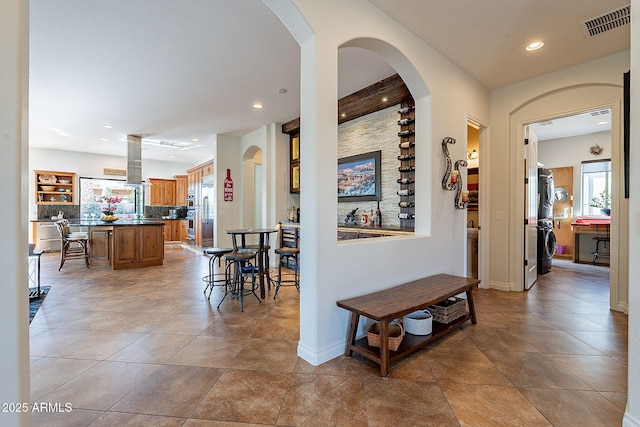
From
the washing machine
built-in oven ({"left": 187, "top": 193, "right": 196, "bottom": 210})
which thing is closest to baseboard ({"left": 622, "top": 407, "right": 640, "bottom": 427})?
the washing machine

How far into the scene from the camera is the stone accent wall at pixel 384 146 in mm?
4012

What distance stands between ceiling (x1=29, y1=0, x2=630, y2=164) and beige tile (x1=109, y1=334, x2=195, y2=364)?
111 inches

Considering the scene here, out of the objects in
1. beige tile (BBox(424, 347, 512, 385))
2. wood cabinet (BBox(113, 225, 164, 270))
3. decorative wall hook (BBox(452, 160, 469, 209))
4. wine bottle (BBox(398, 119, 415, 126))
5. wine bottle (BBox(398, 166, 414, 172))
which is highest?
wine bottle (BBox(398, 119, 415, 126))

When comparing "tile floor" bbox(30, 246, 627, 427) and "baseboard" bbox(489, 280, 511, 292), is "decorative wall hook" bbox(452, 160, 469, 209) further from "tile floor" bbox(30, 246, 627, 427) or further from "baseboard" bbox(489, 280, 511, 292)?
"baseboard" bbox(489, 280, 511, 292)

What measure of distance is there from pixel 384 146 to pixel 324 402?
342 centimetres

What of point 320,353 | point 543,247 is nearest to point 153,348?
point 320,353

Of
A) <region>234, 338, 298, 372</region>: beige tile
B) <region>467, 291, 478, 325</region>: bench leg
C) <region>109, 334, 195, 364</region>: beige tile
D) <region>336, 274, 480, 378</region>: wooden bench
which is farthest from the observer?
<region>467, 291, 478, 325</region>: bench leg

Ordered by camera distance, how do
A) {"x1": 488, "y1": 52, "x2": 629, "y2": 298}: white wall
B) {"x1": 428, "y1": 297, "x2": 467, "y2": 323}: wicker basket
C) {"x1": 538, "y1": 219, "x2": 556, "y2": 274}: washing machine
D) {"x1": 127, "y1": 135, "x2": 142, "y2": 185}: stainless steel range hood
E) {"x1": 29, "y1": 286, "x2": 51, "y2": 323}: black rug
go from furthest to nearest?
{"x1": 127, "y1": 135, "x2": 142, "y2": 185}: stainless steel range hood < {"x1": 538, "y1": 219, "x2": 556, "y2": 274}: washing machine < {"x1": 488, "y1": 52, "x2": 629, "y2": 298}: white wall < {"x1": 29, "y1": 286, "x2": 51, "y2": 323}: black rug < {"x1": 428, "y1": 297, "x2": 467, "y2": 323}: wicker basket

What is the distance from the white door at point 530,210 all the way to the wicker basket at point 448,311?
1.96m

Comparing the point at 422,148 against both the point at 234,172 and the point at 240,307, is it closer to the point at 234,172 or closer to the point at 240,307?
the point at 240,307

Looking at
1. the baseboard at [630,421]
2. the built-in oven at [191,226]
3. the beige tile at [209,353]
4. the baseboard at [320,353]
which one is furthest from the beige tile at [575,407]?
the built-in oven at [191,226]

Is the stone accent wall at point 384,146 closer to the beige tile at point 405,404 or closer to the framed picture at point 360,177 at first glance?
the framed picture at point 360,177

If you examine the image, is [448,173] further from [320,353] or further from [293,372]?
[293,372]

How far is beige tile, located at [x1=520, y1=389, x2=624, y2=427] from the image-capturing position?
58.1 inches
